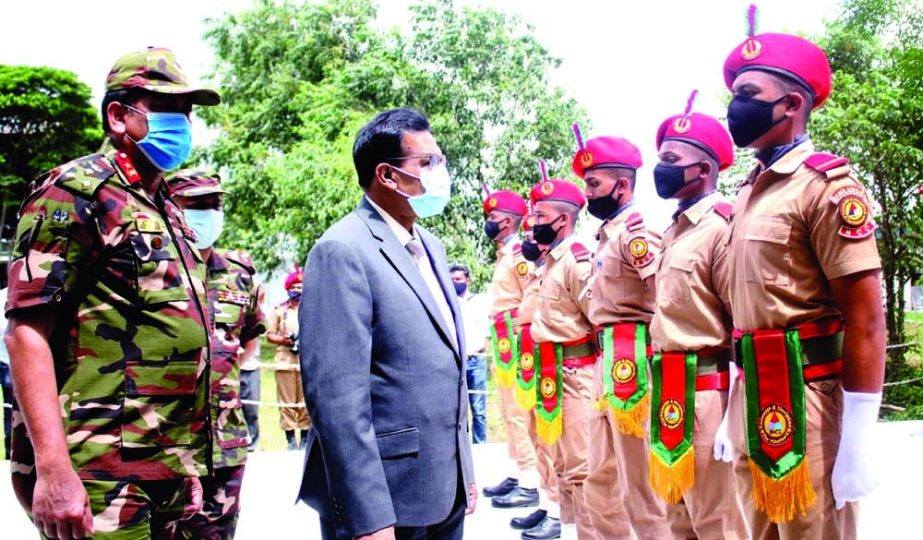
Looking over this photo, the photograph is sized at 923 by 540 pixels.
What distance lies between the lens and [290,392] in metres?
9.92

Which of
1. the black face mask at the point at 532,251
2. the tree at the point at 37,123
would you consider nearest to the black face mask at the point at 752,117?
the black face mask at the point at 532,251

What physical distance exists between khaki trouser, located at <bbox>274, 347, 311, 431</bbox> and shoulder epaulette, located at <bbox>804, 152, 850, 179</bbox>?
7829 millimetres

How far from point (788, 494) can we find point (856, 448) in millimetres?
264

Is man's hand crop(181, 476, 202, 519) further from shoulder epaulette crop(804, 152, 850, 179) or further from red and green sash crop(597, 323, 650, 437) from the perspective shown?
red and green sash crop(597, 323, 650, 437)

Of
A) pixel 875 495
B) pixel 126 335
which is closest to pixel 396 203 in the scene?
pixel 126 335

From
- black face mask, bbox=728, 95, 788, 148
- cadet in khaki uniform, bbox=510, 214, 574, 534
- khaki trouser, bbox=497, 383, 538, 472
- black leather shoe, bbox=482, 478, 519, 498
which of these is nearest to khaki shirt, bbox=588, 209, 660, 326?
cadet in khaki uniform, bbox=510, 214, 574, 534

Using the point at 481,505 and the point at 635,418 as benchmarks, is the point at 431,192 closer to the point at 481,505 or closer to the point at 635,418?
the point at 635,418

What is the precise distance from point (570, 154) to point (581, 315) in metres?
12.0

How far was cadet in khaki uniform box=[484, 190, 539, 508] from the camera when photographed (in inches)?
272

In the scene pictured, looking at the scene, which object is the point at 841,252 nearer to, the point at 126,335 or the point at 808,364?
the point at 808,364

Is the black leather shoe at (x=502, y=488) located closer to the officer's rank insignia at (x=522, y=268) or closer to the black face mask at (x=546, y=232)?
the officer's rank insignia at (x=522, y=268)

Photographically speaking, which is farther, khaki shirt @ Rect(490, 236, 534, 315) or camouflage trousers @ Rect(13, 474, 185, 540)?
khaki shirt @ Rect(490, 236, 534, 315)

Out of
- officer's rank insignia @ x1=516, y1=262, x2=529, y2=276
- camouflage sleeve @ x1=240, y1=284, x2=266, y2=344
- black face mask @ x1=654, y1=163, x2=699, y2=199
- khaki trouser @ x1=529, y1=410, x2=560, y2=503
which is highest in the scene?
black face mask @ x1=654, y1=163, x2=699, y2=199

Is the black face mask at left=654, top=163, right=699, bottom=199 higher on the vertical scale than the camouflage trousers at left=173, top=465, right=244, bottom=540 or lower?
higher
